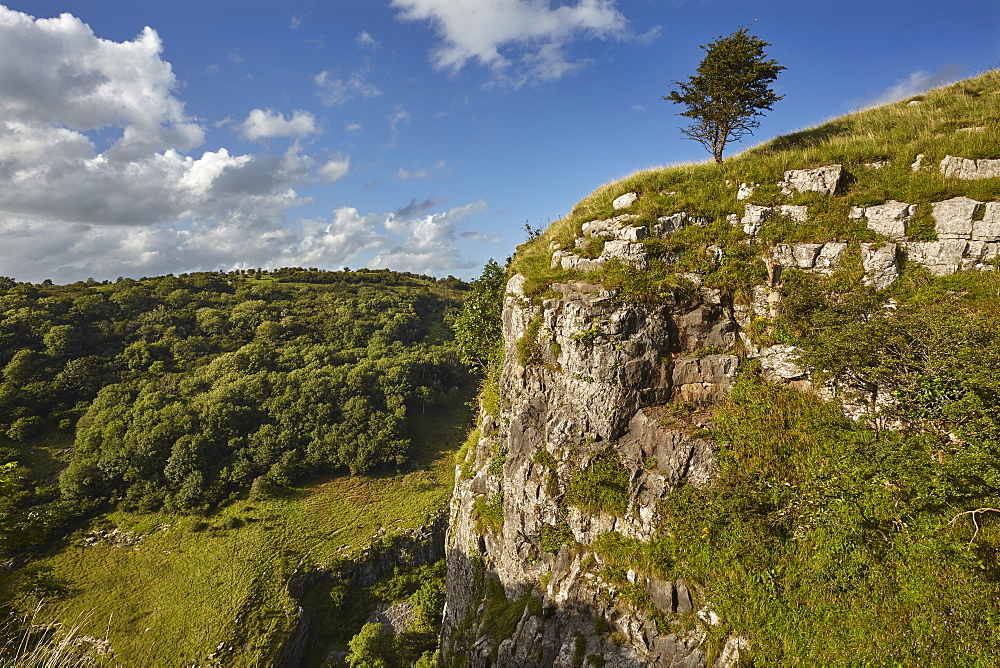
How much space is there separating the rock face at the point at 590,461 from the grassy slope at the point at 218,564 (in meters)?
24.7

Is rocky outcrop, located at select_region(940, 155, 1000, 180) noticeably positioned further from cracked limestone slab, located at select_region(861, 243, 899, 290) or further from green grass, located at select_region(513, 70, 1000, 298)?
cracked limestone slab, located at select_region(861, 243, 899, 290)

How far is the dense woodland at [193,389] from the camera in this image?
44812 millimetres

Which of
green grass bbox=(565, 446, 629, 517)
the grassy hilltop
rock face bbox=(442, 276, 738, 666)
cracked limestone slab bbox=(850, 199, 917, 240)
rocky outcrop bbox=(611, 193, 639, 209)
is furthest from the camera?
rocky outcrop bbox=(611, 193, 639, 209)

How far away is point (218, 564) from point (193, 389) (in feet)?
102

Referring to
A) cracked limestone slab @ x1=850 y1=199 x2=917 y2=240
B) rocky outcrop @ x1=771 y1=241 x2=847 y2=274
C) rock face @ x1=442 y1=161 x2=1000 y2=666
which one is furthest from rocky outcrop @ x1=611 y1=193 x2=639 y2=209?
cracked limestone slab @ x1=850 y1=199 x2=917 y2=240

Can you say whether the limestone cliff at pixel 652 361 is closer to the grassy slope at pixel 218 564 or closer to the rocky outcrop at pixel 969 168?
the rocky outcrop at pixel 969 168

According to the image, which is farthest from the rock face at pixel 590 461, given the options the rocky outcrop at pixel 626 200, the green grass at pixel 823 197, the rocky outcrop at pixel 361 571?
the rocky outcrop at pixel 361 571

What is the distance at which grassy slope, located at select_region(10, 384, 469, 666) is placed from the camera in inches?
1123

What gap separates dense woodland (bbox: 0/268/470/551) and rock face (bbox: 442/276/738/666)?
14.8m

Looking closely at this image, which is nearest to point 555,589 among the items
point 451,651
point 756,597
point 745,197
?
point 756,597

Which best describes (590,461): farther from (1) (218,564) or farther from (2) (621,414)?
(1) (218,564)

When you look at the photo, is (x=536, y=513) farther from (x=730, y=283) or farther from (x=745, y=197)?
(x=745, y=197)

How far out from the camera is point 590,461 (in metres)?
13.9

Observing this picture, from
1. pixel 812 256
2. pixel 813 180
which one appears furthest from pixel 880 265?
pixel 813 180
